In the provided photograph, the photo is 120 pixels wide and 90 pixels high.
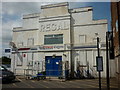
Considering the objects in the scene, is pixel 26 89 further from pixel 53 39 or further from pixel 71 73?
pixel 53 39

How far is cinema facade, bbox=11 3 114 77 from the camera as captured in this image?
20.0 m

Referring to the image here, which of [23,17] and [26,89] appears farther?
[23,17]

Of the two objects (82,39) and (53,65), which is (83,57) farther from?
(53,65)

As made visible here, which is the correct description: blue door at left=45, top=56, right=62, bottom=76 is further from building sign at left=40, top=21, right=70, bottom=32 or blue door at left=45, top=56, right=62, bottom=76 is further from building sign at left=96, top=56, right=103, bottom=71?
building sign at left=96, top=56, right=103, bottom=71

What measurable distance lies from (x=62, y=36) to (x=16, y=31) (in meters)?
8.36

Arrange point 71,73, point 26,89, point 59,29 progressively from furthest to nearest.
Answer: point 59,29 → point 71,73 → point 26,89

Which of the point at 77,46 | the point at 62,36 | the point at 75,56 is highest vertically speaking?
the point at 62,36

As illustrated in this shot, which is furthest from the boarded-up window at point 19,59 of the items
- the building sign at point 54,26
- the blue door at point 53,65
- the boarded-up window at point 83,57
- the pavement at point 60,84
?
the boarded-up window at point 83,57

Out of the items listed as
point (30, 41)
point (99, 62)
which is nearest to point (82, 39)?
point (30, 41)

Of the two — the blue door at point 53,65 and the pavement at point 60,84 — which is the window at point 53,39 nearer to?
the blue door at point 53,65

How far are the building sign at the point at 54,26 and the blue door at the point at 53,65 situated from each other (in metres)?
4.02

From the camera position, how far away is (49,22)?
72.7 ft

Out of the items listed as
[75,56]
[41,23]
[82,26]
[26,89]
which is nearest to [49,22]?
[41,23]

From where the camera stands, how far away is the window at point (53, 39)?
70.3 feet
